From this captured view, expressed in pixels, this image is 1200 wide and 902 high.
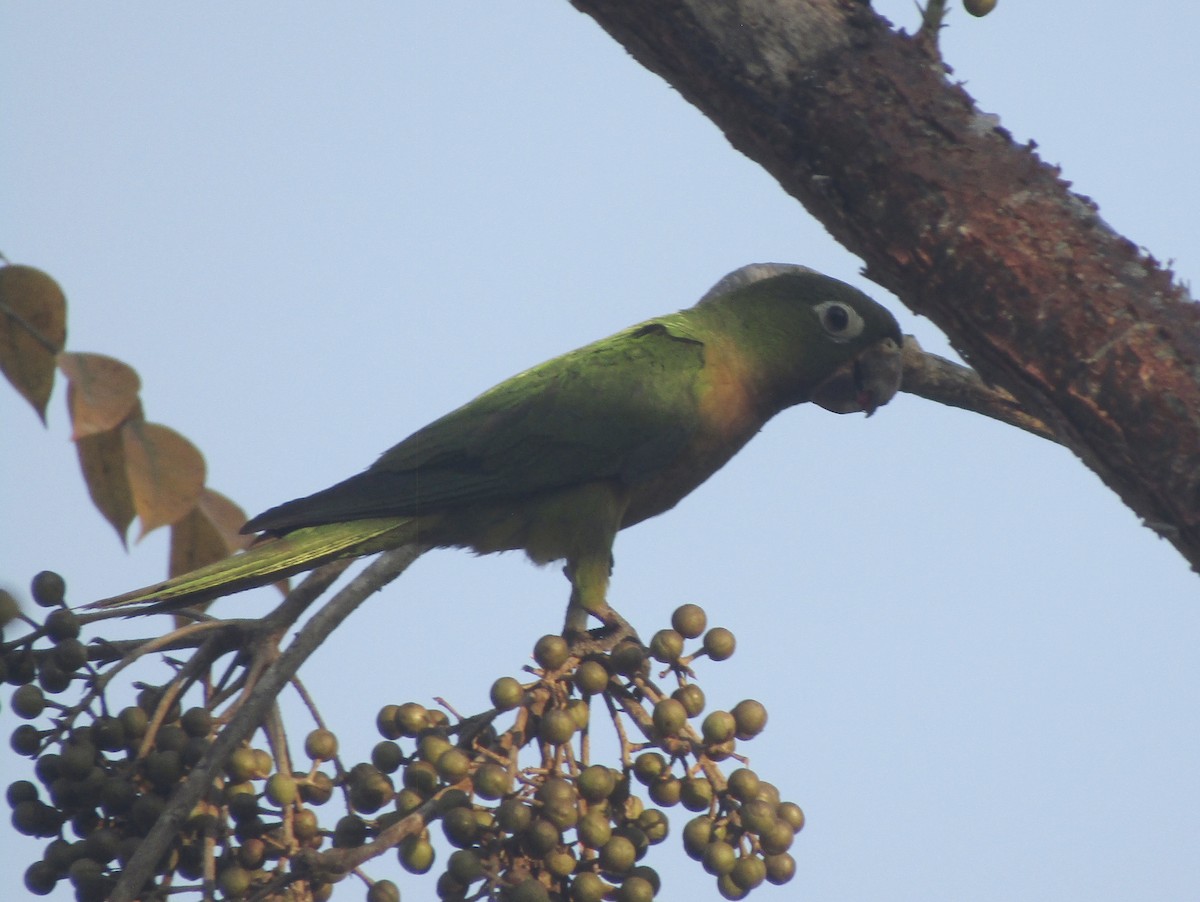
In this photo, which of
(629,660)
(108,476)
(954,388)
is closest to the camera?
(108,476)

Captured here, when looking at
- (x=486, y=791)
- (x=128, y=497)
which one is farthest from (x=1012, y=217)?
(x=128, y=497)

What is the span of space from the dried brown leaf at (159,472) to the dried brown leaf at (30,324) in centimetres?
15

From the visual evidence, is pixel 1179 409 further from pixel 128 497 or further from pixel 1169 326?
pixel 128 497

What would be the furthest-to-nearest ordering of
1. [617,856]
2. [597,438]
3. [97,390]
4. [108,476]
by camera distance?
[597,438] → [617,856] → [108,476] → [97,390]

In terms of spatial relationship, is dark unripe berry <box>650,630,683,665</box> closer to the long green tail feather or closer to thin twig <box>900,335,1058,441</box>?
Answer: the long green tail feather

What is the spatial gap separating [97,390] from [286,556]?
2242mm

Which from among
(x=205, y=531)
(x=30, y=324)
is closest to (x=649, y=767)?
(x=205, y=531)

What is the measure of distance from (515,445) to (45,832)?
220 centimetres

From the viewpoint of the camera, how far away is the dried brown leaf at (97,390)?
1.96m

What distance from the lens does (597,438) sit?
4555mm

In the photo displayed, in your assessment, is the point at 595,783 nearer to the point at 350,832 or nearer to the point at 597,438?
the point at 350,832

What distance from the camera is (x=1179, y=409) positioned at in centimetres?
266

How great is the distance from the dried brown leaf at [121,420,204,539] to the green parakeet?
206cm

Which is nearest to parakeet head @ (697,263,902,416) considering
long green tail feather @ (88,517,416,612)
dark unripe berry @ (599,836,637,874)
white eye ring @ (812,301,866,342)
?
white eye ring @ (812,301,866,342)
